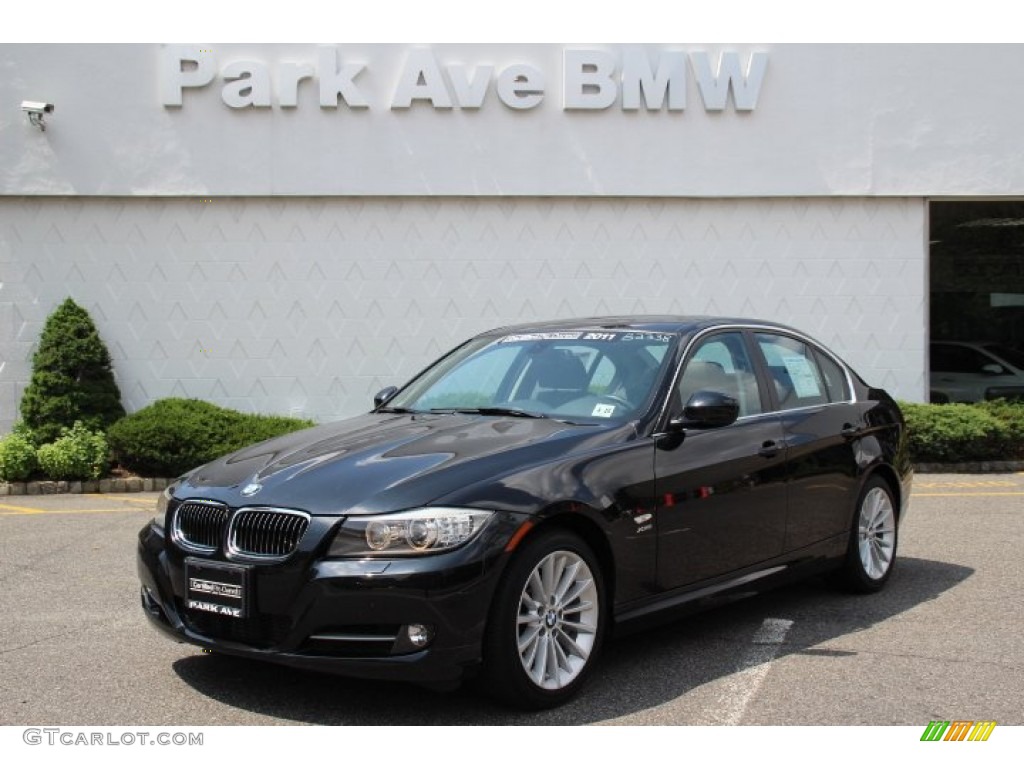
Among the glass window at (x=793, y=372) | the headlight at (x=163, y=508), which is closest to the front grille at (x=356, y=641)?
the headlight at (x=163, y=508)

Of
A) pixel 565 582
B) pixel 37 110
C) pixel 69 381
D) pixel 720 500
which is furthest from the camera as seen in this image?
pixel 37 110

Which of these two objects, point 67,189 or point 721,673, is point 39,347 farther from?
point 721,673

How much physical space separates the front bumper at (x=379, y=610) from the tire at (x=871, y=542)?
310 cm

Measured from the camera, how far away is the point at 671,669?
5512mm

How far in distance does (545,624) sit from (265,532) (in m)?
1.21

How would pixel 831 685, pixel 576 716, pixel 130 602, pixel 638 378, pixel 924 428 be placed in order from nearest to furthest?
pixel 576 716 → pixel 831 685 → pixel 638 378 → pixel 130 602 → pixel 924 428

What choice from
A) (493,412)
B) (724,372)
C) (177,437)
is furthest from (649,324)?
(177,437)

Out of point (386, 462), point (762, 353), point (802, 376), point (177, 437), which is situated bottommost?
point (177, 437)

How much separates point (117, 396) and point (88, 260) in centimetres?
190

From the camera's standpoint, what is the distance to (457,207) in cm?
1448

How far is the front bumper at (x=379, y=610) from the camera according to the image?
14.6ft

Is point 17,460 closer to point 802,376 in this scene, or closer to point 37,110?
point 37,110

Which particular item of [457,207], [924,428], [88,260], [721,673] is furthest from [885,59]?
[721,673]

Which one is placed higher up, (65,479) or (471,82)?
(471,82)
